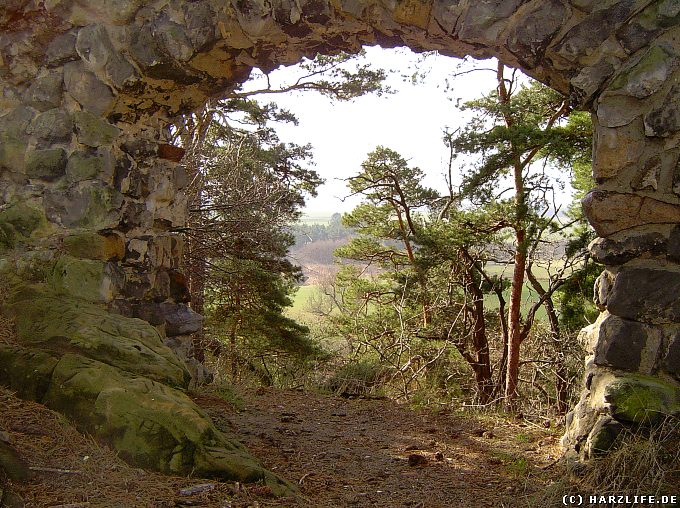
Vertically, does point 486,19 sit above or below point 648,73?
above

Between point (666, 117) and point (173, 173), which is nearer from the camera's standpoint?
point (666, 117)

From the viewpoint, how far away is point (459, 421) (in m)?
4.17

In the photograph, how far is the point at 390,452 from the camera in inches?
134

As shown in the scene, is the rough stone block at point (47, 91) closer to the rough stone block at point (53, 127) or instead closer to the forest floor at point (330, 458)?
the rough stone block at point (53, 127)

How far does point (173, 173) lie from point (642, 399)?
3.21 metres

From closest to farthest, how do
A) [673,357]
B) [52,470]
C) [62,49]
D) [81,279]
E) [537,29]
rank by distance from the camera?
[52,470]
[673,357]
[537,29]
[81,279]
[62,49]

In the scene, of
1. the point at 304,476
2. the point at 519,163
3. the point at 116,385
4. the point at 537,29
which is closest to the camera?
the point at 116,385

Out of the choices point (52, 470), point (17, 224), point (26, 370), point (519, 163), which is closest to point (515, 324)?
point (519, 163)

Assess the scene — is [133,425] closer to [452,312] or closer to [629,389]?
[629,389]

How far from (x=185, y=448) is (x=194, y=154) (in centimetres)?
629

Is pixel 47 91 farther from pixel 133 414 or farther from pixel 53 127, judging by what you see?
pixel 133 414

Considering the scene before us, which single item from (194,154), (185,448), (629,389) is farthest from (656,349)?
(194,154)

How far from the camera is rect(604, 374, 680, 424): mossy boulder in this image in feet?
8.23

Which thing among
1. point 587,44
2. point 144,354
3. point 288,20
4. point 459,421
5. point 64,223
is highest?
point 288,20
